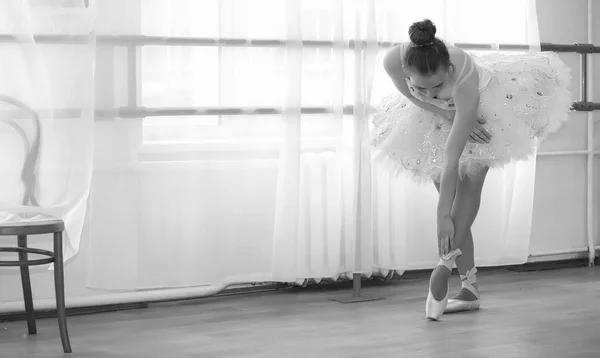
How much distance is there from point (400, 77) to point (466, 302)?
86 centimetres

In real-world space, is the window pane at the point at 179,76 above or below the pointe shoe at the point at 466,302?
above

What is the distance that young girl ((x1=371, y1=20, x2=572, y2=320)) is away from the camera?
2797mm

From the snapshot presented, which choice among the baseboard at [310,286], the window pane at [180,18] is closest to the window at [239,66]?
the window pane at [180,18]

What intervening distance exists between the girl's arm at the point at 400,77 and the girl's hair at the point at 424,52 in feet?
0.72

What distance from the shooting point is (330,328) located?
115 inches

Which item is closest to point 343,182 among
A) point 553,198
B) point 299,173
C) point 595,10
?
point 299,173

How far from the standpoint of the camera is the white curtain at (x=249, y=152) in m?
3.24

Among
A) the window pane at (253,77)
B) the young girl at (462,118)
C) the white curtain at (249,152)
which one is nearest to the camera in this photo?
the young girl at (462,118)

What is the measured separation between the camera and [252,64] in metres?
3.45

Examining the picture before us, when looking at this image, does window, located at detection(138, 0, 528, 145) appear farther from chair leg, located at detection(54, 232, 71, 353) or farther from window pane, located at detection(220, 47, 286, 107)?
chair leg, located at detection(54, 232, 71, 353)

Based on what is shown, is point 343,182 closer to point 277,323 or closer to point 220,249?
point 220,249

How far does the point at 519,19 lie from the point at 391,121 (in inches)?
45.5

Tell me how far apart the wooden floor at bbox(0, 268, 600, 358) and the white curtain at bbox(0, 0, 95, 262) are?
40 centimetres

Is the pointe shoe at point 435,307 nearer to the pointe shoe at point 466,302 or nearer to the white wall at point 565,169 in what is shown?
the pointe shoe at point 466,302
